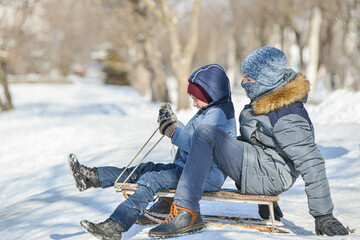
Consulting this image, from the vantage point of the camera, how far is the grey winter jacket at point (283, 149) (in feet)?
8.97

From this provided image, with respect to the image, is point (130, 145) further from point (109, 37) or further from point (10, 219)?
point (109, 37)

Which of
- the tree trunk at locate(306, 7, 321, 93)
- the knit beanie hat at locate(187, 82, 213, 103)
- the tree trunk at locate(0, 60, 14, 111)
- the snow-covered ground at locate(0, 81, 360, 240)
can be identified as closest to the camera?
the knit beanie hat at locate(187, 82, 213, 103)

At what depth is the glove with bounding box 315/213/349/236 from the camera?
2756mm

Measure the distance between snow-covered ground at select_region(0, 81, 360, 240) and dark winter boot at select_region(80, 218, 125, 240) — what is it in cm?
22

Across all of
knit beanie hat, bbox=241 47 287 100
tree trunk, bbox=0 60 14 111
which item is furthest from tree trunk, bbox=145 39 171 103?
knit beanie hat, bbox=241 47 287 100

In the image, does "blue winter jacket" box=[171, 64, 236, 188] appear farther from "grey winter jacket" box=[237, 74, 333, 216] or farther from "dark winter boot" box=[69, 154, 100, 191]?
"dark winter boot" box=[69, 154, 100, 191]

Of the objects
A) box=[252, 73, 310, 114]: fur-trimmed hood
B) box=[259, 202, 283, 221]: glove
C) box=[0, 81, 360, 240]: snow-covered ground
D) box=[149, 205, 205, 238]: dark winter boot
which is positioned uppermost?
box=[252, 73, 310, 114]: fur-trimmed hood

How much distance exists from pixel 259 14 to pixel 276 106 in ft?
86.2

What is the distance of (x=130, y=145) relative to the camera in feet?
25.4

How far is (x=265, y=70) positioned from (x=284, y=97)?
242 millimetres

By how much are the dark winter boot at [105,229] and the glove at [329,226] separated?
1308 millimetres

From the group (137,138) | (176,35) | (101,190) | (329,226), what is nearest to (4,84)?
(176,35)

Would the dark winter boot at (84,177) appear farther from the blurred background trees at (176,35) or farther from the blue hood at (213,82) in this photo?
the blurred background trees at (176,35)

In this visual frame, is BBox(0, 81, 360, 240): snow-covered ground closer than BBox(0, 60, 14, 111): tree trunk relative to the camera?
Yes
